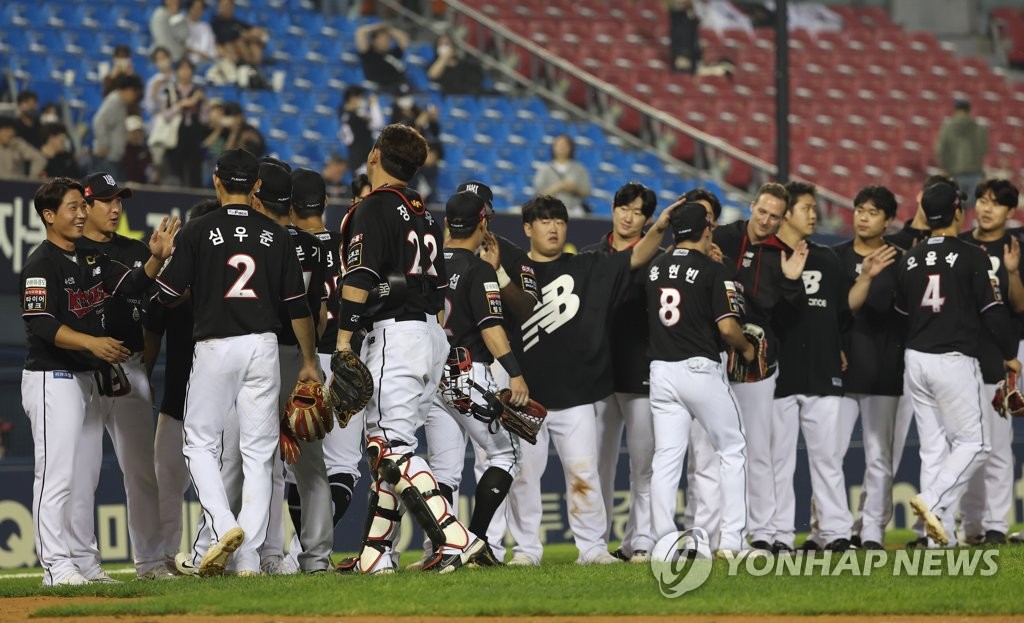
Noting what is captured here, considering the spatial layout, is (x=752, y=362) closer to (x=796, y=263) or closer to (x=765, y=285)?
(x=765, y=285)

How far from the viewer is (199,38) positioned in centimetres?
1593

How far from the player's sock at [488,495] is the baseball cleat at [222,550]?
1.30 meters

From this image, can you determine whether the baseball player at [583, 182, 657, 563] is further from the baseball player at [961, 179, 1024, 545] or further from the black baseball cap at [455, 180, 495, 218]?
the baseball player at [961, 179, 1024, 545]

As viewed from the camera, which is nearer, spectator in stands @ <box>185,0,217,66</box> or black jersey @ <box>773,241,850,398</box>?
black jersey @ <box>773,241,850,398</box>

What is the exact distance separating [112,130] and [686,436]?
7.70m

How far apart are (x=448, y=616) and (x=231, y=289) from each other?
202 centimetres

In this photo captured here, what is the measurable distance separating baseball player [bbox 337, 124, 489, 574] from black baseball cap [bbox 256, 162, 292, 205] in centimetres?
63

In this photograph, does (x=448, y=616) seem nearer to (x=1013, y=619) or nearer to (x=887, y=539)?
(x=1013, y=619)

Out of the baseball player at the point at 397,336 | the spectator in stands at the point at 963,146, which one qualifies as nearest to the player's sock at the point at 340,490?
the baseball player at the point at 397,336

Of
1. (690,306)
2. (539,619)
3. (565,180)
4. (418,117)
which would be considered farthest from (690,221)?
(418,117)

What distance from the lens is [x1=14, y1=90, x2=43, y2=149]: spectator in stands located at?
13.2 metres

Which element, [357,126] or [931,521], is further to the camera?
[357,126]

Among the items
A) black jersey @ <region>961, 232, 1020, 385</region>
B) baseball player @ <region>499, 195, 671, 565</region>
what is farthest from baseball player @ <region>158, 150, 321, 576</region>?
black jersey @ <region>961, 232, 1020, 385</region>

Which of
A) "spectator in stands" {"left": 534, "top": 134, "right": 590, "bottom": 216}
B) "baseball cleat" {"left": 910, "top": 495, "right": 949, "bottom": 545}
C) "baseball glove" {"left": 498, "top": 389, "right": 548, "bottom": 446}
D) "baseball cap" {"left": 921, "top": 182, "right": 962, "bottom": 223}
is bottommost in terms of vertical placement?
"baseball cleat" {"left": 910, "top": 495, "right": 949, "bottom": 545}
